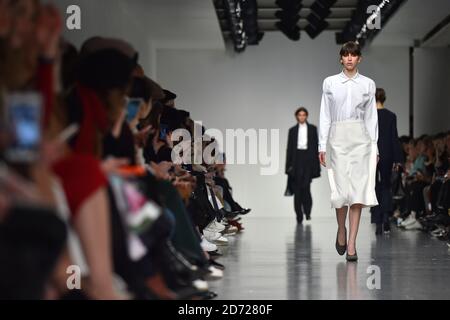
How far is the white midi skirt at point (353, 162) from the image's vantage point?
5.16 meters

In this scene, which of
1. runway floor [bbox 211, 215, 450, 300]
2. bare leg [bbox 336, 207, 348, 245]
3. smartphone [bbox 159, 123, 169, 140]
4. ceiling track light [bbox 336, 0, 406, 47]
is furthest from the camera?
ceiling track light [bbox 336, 0, 406, 47]

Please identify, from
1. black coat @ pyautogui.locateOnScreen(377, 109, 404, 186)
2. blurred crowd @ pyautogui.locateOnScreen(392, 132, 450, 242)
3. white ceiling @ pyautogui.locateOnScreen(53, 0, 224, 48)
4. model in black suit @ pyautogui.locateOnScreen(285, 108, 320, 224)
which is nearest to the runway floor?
blurred crowd @ pyautogui.locateOnScreen(392, 132, 450, 242)

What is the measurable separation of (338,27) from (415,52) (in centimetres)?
124

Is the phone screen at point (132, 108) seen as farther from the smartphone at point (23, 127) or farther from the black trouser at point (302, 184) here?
the black trouser at point (302, 184)

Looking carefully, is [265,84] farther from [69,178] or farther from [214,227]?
[69,178]

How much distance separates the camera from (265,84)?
1324 centimetres

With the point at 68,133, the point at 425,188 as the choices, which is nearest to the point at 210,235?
the point at 425,188

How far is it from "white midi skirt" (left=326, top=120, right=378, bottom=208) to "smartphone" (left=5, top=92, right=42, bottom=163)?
3.42 m

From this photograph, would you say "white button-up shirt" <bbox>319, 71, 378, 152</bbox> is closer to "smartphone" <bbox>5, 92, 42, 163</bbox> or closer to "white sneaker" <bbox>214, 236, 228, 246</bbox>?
"white sneaker" <bbox>214, 236, 228, 246</bbox>

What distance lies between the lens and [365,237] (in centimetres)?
755

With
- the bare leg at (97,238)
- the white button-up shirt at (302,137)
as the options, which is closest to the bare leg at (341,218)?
the bare leg at (97,238)

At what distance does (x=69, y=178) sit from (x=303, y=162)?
866cm

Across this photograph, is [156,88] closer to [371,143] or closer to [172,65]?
[371,143]

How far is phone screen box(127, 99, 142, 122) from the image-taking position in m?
3.38
